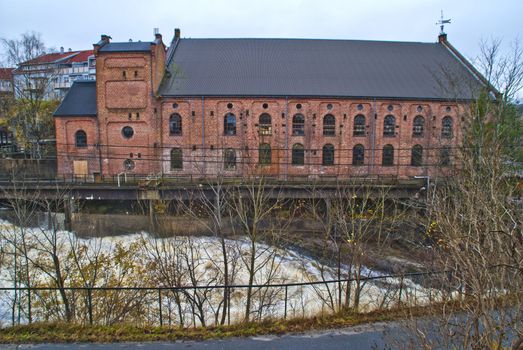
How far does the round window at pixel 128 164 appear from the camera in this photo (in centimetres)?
2643

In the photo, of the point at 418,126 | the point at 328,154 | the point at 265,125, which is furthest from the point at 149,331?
the point at 418,126

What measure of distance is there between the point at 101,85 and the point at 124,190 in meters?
10.1

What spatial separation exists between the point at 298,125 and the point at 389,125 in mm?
7854

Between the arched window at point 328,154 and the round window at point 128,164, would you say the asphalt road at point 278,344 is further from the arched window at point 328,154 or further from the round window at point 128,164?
the arched window at point 328,154

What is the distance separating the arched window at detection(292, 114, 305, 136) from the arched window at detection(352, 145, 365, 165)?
468cm

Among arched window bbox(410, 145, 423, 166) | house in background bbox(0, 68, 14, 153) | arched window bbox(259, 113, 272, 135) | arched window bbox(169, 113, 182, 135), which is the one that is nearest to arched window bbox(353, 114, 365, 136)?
arched window bbox(410, 145, 423, 166)

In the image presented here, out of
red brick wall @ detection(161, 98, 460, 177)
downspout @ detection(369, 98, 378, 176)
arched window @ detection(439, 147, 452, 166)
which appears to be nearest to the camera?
arched window @ detection(439, 147, 452, 166)

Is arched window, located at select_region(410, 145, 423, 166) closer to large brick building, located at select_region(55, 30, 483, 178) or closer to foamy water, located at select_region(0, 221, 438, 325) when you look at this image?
large brick building, located at select_region(55, 30, 483, 178)

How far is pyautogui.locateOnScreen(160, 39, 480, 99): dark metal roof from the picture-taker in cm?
2748

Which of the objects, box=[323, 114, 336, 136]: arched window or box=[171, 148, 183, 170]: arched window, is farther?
box=[323, 114, 336, 136]: arched window

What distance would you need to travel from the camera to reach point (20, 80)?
117ft

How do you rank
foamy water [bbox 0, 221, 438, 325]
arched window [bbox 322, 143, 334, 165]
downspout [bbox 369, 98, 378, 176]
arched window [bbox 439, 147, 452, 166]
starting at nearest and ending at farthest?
foamy water [bbox 0, 221, 438, 325] < arched window [bbox 439, 147, 452, 166] < downspout [bbox 369, 98, 378, 176] < arched window [bbox 322, 143, 334, 165]

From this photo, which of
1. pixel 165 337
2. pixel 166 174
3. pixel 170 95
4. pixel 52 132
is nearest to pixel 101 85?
pixel 170 95

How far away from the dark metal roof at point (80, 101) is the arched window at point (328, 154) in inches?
741
